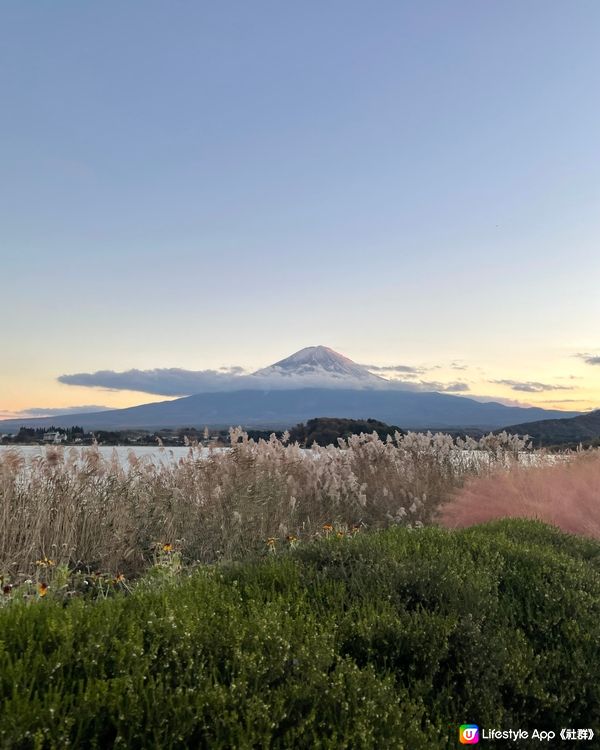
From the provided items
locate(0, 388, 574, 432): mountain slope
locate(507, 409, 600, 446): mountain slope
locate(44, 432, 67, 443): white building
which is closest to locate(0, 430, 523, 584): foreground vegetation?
locate(44, 432, 67, 443): white building

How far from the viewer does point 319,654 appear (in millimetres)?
2832

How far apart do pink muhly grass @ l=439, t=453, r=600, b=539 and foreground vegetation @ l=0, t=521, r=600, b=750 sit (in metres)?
2.57

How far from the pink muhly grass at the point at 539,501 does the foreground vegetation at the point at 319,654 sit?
8.42ft

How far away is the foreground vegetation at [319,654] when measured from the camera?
2.34 m

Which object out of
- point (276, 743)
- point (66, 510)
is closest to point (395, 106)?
point (66, 510)

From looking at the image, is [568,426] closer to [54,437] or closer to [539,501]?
[539,501]

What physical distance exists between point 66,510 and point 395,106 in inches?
504

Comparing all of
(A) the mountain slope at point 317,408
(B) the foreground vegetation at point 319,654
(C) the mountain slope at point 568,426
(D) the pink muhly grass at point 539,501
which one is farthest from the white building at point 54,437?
(A) the mountain slope at point 317,408

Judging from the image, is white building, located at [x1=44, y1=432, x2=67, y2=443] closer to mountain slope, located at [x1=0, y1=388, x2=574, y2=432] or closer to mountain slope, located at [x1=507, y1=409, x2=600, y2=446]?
mountain slope, located at [x1=507, y1=409, x2=600, y2=446]

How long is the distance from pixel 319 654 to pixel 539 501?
6169 millimetres

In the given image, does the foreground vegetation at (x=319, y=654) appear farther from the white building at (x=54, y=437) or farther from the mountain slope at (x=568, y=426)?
the mountain slope at (x=568, y=426)

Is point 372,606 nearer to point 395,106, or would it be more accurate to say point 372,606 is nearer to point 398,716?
point 398,716

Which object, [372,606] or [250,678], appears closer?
[250,678]

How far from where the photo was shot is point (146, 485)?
8188 millimetres
